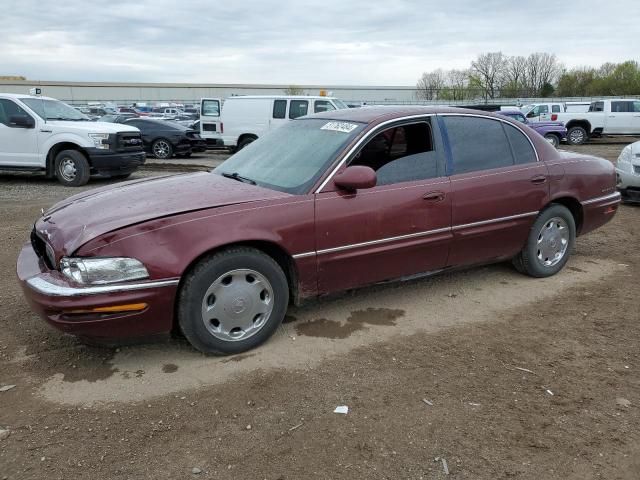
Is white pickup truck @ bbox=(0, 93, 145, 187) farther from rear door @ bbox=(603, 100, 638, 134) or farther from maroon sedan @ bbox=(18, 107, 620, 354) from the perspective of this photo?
rear door @ bbox=(603, 100, 638, 134)

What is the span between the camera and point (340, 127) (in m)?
4.24

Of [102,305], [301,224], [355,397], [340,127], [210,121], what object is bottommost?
[355,397]

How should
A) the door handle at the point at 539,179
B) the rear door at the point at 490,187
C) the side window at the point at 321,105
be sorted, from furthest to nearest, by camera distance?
the side window at the point at 321,105
the door handle at the point at 539,179
the rear door at the point at 490,187

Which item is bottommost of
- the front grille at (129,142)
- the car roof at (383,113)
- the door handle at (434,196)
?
the door handle at (434,196)

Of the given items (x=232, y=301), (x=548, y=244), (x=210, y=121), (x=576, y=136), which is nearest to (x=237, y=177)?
(x=232, y=301)

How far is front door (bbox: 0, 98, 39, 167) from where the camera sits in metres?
10.9

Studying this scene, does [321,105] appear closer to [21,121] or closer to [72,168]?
[72,168]

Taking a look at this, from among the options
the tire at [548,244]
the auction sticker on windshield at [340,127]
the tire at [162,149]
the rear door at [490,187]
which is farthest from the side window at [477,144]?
the tire at [162,149]

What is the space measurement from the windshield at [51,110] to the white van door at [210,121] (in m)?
5.86

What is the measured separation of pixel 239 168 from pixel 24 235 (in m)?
3.72

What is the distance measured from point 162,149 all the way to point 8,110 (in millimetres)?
6296

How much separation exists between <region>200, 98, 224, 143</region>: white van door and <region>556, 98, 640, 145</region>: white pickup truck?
1379cm

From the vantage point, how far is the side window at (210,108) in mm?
19859

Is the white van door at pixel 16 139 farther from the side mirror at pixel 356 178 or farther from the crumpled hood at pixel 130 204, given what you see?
the side mirror at pixel 356 178
